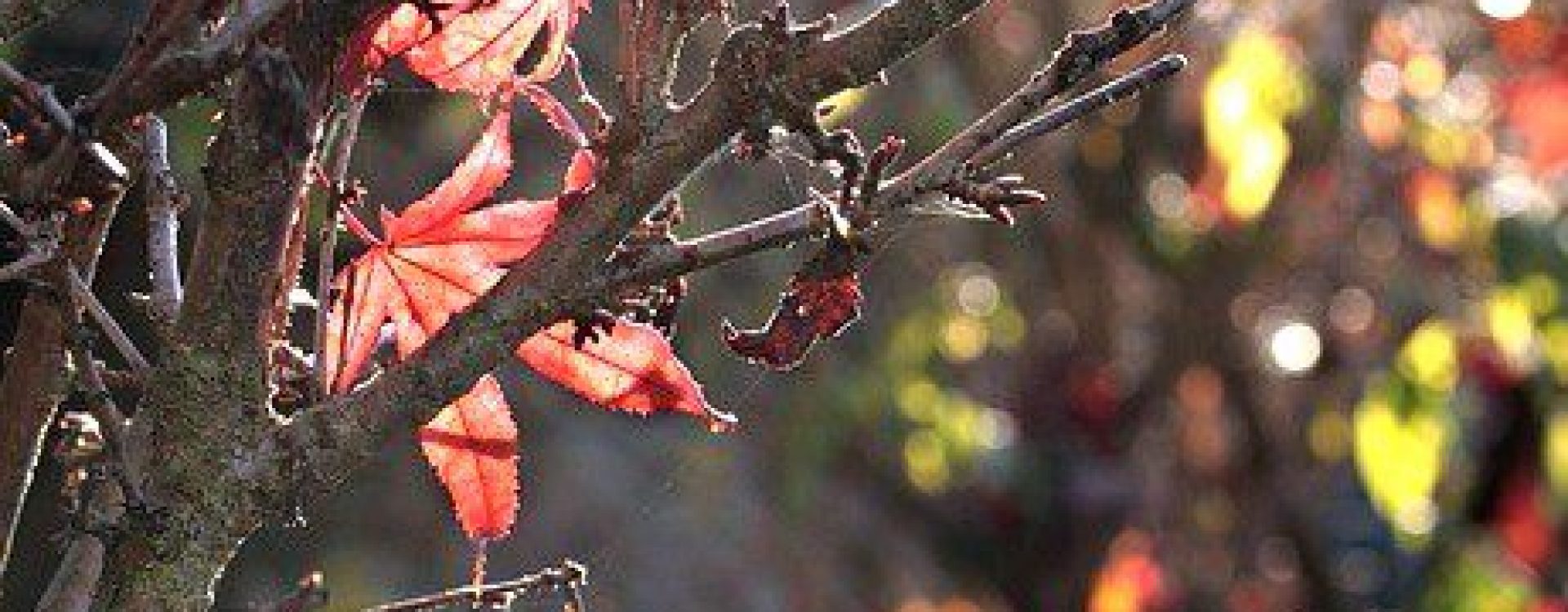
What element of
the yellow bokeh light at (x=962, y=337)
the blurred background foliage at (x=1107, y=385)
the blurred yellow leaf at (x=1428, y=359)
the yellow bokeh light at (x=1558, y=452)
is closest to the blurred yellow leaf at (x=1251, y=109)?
the blurred background foliage at (x=1107, y=385)

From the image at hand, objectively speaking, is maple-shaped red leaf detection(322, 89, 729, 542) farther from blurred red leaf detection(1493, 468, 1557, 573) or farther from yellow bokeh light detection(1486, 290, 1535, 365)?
blurred red leaf detection(1493, 468, 1557, 573)

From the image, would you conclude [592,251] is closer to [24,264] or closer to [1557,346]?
[24,264]

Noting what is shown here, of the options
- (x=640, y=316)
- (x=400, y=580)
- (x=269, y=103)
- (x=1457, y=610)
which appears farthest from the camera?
(x=400, y=580)

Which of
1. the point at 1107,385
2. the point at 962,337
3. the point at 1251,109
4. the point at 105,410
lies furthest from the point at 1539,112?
the point at 105,410

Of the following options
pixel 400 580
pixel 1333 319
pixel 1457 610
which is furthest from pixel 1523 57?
pixel 400 580

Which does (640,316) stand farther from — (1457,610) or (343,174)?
(1457,610)

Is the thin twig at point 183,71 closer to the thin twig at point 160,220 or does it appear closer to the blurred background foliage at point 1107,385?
the thin twig at point 160,220
